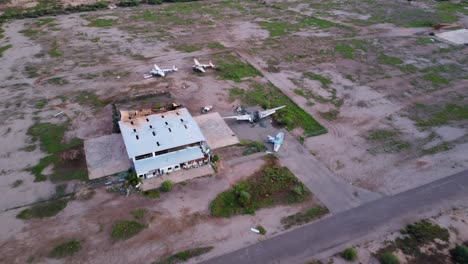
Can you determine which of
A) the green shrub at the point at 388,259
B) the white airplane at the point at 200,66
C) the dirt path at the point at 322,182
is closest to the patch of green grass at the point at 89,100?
the white airplane at the point at 200,66

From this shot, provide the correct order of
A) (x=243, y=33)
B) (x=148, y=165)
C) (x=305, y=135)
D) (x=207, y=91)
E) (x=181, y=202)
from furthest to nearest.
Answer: (x=243, y=33) → (x=207, y=91) → (x=305, y=135) → (x=148, y=165) → (x=181, y=202)

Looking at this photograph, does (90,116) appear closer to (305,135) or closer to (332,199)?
(305,135)

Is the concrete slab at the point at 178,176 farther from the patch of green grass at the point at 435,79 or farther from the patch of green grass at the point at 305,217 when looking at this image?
the patch of green grass at the point at 435,79

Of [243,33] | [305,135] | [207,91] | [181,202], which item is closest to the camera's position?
[181,202]

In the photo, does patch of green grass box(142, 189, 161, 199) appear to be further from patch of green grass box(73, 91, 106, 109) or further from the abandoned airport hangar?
patch of green grass box(73, 91, 106, 109)

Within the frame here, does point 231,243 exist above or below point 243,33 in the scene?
below

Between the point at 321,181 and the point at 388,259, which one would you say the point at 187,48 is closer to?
the point at 321,181

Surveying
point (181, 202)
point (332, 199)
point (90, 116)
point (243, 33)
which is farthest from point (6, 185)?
point (243, 33)
